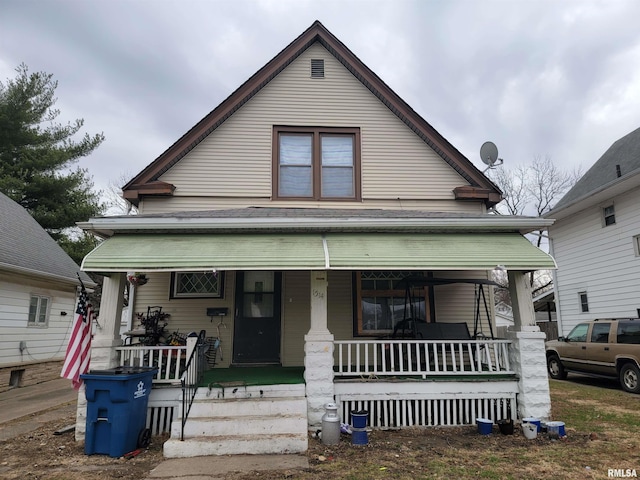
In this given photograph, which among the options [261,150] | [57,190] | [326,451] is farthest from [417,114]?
[57,190]

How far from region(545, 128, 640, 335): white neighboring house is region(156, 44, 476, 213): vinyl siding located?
21.3 ft

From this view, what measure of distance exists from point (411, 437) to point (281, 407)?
190cm

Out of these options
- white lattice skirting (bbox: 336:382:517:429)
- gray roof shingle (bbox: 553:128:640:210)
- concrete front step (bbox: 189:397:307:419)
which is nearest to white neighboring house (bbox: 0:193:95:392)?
concrete front step (bbox: 189:397:307:419)

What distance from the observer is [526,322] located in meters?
6.07

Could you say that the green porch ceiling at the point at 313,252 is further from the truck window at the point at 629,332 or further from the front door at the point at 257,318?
the truck window at the point at 629,332

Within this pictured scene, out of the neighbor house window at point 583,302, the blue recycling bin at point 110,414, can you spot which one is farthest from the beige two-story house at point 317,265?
the neighbor house window at point 583,302

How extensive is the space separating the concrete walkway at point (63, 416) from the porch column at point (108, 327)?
6.11ft

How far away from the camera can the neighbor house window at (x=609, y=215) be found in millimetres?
12189

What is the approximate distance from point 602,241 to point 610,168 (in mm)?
2773

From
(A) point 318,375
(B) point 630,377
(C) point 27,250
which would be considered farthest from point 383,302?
(C) point 27,250

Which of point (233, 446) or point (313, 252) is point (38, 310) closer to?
point (233, 446)

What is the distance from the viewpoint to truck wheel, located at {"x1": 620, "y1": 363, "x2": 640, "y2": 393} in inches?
337

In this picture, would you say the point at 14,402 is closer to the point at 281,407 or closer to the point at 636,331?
the point at 281,407

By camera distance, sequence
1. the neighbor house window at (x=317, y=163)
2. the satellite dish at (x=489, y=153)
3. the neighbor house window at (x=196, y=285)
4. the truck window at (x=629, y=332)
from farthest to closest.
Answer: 1. the satellite dish at (x=489, y=153)
2. the truck window at (x=629, y=332)
3. the neighbor house window at (x=317, y=163)
4. the neighbor house window at (x=196, y=285)
